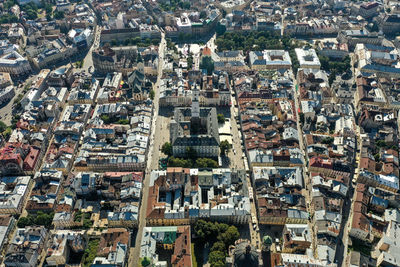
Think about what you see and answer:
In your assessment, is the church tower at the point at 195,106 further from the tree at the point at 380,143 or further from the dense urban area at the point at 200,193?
the tree at the point at 380,143

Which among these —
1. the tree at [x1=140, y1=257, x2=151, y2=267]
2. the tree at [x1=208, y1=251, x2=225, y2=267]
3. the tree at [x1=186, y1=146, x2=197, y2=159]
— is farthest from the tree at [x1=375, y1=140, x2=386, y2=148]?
the tree at [x1=140, y1=257, x2=151, y2=267]

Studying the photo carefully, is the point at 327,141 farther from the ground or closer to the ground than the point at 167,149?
farther from the ground

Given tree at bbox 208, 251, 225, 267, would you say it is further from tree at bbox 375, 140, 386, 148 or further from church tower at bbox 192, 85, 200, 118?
tree at bbox 375, 140, 386, 148

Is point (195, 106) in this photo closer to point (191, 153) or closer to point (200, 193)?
point (191, 153)

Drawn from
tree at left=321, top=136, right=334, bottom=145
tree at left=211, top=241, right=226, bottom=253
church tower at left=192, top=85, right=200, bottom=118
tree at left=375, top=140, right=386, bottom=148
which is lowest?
tree at left=211, top=241, right=226, bottom=253

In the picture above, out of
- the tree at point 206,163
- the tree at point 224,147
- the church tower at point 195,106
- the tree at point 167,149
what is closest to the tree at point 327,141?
the tree at point 224,147

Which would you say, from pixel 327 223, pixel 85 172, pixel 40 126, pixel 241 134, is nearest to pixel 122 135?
pixel 85 172

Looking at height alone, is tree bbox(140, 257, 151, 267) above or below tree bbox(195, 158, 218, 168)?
below

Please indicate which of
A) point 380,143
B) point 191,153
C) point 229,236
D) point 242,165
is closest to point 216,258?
point 229,236

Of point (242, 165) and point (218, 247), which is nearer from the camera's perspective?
point (218, 247)

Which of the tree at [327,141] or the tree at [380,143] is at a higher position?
the tree at [327,141]

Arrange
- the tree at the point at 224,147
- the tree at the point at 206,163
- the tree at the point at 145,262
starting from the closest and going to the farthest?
the tree at the point at 145,262
the tree at the point at 206,163
the tree at the point at 224,147
